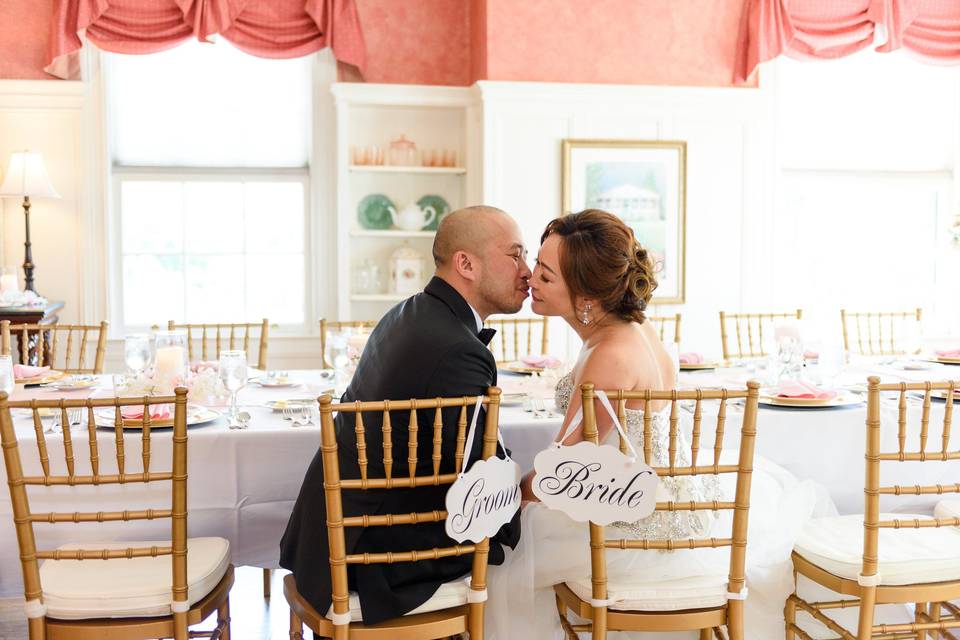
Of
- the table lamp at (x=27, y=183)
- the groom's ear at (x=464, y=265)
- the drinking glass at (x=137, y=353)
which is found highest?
the table lamp at (x=27, y=183)

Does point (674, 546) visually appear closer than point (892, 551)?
Yes

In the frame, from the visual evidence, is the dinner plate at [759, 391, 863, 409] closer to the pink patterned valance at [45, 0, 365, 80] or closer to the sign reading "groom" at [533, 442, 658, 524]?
the sign reading "groom" at [533, 442, 658, 524]

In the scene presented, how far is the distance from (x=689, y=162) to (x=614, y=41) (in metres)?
0.78

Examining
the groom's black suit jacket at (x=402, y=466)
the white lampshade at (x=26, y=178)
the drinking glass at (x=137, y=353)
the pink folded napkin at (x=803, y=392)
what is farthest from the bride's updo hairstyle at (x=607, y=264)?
the white lampshade at (x=26, y=178)

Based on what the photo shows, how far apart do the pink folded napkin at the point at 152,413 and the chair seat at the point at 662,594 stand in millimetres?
1239

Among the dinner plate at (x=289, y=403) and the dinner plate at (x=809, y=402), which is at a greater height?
the dinner plate at (x=809, y=402)

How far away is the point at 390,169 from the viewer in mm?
4992

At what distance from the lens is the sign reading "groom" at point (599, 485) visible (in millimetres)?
1763

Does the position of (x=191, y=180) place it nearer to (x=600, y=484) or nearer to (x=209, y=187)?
(x=209, y=187)

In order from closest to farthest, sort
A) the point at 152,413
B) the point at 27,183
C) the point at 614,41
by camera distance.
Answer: the point at 152,413 → the point at 27,183 → the point at 614,41

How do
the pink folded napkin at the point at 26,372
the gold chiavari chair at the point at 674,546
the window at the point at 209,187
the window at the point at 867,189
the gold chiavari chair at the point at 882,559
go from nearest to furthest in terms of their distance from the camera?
the gold chiavari chair at the point at 674,546, the gold chiavari chair at the point at 882,559, the pink folded napkin at the point at 26,372, the window at the point at 209,187, the window at the point at 867,189

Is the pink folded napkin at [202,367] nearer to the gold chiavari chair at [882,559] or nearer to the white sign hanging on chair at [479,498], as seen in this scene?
the white sign hanging on chair at [479,498]

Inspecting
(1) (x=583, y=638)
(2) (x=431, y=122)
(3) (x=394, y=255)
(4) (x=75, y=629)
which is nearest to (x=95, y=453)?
(4) (x=75, y=629)

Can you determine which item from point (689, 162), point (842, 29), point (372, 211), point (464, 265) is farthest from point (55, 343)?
point (842, 29)
